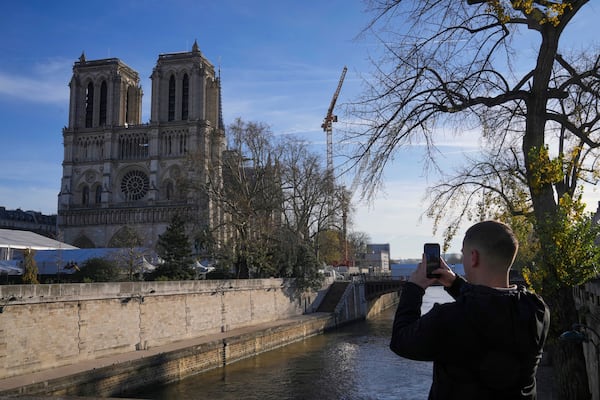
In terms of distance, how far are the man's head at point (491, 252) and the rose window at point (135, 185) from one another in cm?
6216

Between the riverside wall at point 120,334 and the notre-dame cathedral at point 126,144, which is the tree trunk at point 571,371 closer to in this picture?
the riverside wall at point 120,334

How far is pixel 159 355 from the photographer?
1798 centimetres

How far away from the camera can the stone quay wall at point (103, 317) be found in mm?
15500

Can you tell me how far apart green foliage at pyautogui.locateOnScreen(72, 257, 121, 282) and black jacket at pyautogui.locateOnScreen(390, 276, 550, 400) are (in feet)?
88.7

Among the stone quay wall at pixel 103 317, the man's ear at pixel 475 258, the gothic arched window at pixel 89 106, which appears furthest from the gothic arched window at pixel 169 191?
the man's ear at pixel 475 258

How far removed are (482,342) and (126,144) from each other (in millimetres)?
64906

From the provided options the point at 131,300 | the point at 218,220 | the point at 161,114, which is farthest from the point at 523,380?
the point at 161,114

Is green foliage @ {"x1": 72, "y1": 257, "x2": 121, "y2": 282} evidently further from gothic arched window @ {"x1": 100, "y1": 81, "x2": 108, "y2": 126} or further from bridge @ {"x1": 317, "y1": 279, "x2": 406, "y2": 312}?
gothic arched window @ {"x1": 100, "y1": 81, "x2": 108, "y2": 126}

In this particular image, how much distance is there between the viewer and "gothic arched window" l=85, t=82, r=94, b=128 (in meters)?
65.2

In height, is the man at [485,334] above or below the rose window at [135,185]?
below

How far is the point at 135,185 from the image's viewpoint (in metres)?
62.7

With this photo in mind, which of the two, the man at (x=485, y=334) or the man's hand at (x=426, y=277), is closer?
the man at (x=485, y=334)

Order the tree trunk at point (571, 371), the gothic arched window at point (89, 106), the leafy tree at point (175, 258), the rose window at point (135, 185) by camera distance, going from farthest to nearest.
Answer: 1. the gothic arched window at point (89, 106)
2. the rose window at point (135, 185)
3. the leafy tree at point (175, 258)
4. the tree trunk at point (571, 371)

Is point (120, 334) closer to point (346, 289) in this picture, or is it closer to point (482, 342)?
point (482, 342)
